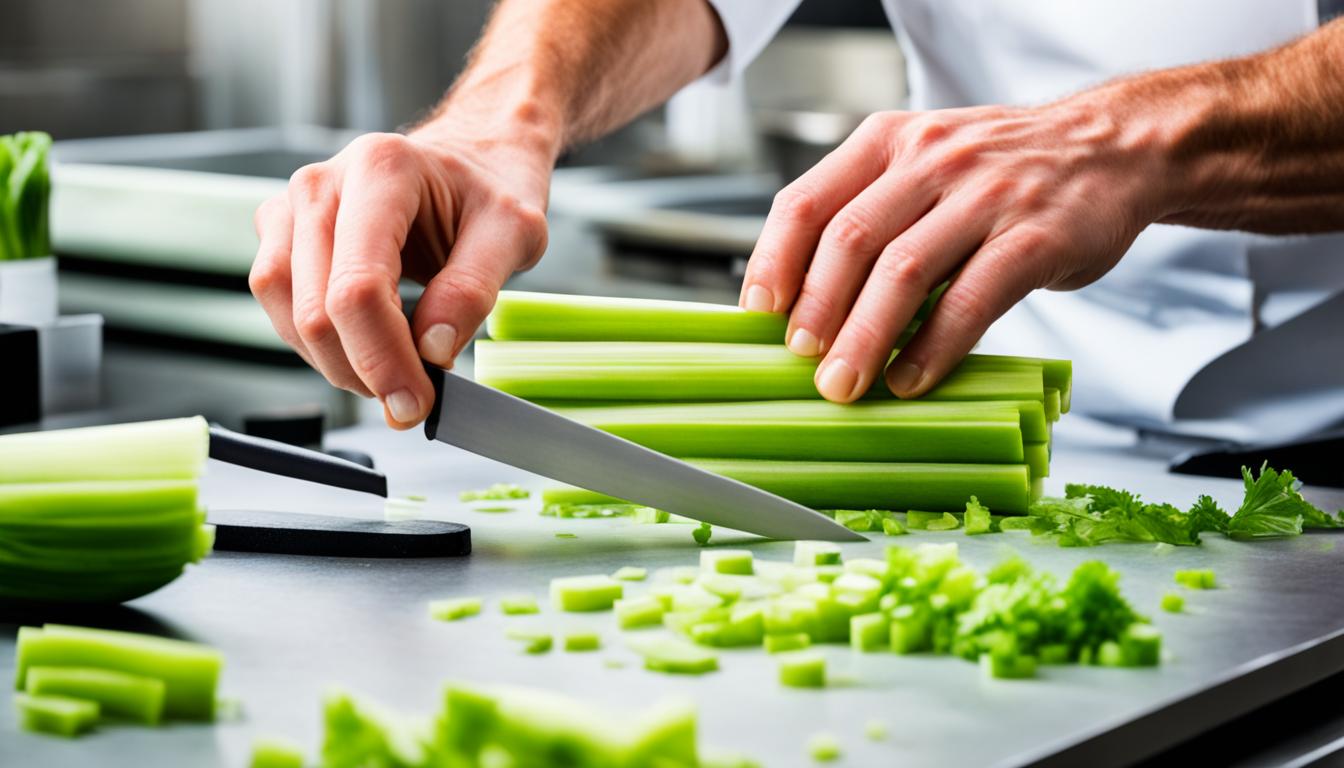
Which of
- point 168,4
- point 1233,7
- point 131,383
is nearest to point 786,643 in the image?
point 1233,7

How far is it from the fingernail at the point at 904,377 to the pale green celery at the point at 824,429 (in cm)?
2

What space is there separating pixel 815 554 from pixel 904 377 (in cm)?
25

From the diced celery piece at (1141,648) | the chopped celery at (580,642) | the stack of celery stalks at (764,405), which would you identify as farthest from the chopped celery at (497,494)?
the diced celery piece at (1141,648)

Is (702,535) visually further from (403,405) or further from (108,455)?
(108,455)

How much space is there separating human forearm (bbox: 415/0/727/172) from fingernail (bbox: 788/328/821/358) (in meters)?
0.50

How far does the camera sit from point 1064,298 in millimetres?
2150

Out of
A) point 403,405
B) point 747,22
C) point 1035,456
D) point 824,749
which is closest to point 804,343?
point 1035,456

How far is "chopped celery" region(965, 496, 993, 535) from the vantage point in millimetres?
1430

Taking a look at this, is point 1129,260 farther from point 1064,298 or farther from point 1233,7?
point 1233,7

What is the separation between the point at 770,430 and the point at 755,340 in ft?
0.33

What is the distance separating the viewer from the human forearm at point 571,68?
189 cm

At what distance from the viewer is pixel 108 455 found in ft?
3.77

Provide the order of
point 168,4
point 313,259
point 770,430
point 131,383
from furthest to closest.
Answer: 1. point 168,4
2. point 131,383
3. point 770,430
4. point 313,259

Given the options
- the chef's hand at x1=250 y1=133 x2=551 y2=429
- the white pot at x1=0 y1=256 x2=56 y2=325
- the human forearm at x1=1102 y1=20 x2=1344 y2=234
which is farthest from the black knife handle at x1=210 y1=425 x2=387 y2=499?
the white pot at x1=0 y1=256 x2=56 y2=325
